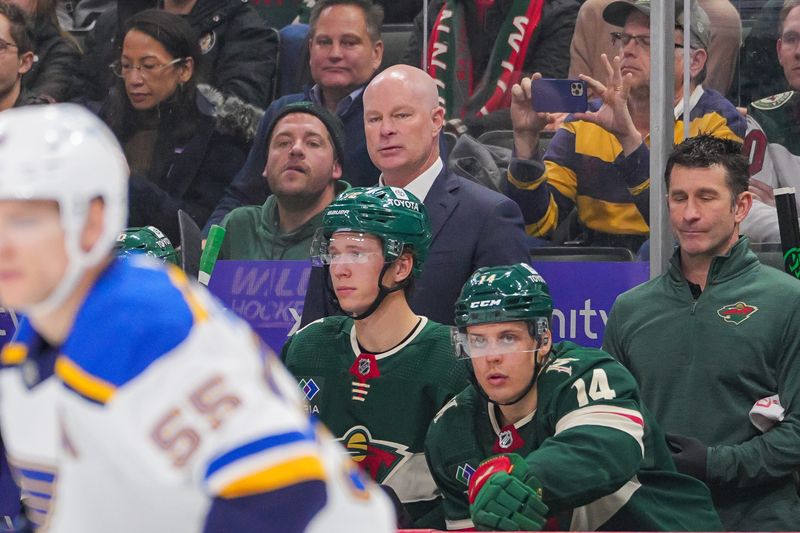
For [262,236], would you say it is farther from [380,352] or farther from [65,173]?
[65,173]

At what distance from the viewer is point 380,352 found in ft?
11.4

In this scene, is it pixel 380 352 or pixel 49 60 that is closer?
pixel 380 352

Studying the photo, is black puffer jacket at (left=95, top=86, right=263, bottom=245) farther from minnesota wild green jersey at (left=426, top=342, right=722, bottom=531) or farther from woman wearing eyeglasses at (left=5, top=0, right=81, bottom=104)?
minnesota wild green jersey at (left=426, top=342, right=722, bottom=531)

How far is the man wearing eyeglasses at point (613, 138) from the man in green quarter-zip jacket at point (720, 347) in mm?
467

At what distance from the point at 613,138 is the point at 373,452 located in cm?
151

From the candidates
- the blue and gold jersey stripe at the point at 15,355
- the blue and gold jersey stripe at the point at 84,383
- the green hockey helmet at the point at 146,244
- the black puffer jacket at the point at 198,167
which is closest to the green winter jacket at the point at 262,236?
the black puffer jacket at the point at 198,167

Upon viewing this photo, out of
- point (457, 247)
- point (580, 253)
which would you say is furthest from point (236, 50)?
point (580, 253)

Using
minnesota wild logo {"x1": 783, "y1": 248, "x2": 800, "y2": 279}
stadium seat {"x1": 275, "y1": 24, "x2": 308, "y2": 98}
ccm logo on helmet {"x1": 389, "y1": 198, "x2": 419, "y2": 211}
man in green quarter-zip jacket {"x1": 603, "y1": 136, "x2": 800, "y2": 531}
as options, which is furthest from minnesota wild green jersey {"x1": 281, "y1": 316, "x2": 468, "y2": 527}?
stadium seat {"x1": 275, "y1": 24, "x2": 308, "y2": 98}

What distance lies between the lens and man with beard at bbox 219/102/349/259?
4.52 m

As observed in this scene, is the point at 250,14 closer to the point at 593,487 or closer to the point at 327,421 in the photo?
the point at 327,421

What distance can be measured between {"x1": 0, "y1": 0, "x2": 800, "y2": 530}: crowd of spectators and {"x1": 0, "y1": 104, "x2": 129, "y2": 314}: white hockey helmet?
5.61 ft

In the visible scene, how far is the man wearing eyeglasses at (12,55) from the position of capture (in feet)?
16.3

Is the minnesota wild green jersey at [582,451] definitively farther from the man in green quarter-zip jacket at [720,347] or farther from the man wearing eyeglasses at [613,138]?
the man wearing eyeglasses at [613,138]

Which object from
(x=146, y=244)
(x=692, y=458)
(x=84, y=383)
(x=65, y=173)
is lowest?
(x=692, y=458)
